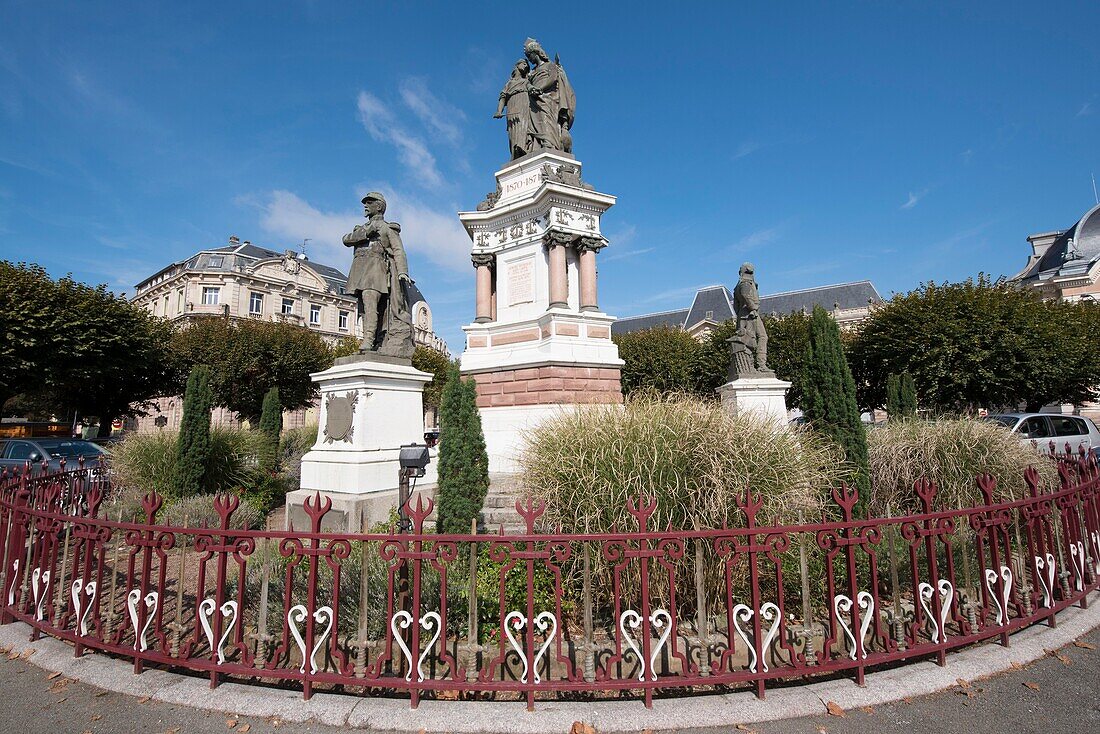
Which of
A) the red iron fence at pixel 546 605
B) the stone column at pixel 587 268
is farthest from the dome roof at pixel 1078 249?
the red iron fence at pixel 546 605

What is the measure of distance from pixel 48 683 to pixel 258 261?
47942 millimetres

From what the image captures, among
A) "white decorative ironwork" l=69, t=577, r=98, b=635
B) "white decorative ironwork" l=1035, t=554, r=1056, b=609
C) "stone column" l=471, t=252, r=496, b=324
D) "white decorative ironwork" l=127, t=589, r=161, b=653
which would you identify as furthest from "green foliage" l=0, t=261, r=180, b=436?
"white decorative ironwork" l=1035, t=554, r=1056, b=609

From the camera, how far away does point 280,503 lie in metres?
10.3

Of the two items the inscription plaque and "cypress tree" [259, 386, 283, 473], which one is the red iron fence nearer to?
"cypress tree" [259, 386, 283, 473]

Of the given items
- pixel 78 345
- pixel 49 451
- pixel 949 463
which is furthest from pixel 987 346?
pixel 78 345

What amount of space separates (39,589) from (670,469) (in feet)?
15.7

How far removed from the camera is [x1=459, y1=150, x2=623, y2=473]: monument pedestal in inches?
388

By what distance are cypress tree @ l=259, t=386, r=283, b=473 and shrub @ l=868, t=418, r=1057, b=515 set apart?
10.8m

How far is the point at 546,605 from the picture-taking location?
3.87 meters

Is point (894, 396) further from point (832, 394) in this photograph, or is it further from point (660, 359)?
point (660, 359)

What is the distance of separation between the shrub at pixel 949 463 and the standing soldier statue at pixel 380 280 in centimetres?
702

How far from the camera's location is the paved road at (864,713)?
258 cm

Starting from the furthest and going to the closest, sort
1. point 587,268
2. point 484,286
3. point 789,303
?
point 789,303 < point 484,286 < point 587,268

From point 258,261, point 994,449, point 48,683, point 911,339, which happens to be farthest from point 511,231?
point 258,261
